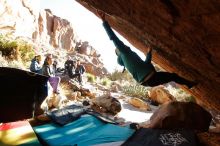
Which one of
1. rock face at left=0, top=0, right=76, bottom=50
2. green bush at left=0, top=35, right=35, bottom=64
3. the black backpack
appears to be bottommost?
the black backpack

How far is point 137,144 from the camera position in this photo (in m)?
4.98

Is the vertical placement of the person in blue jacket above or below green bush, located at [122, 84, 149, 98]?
above

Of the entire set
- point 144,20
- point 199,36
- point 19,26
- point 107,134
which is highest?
point 19,26

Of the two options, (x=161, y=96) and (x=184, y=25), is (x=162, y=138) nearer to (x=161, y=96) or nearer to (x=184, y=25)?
(x=184, y=25)

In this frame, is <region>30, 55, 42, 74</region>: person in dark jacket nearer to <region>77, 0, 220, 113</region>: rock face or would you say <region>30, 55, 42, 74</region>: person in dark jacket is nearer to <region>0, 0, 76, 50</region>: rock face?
<region>77, 0, 220, 113</region>: rock face

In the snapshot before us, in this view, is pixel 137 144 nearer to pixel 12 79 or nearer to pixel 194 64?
pixel 194 64

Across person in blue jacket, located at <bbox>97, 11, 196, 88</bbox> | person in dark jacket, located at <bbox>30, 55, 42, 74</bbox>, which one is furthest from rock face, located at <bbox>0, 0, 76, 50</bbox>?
person in blue jacket, located at <bbox>97, 11, 196, 88</bbox>

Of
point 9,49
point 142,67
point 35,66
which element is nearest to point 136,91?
point 9,49

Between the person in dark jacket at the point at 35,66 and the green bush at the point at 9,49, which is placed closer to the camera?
the person in dark jacket at the point at 35,66

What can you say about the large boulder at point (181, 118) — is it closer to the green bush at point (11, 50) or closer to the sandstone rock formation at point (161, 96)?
the sandstone rock formation at point (161, 96)

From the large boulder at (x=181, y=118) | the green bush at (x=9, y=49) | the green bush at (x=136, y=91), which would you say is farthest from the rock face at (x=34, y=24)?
the large boulder at (x=181, y=118)

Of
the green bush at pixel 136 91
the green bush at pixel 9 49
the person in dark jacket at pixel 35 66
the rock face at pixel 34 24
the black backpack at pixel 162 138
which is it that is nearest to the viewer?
the black backpack at pixel 162 138

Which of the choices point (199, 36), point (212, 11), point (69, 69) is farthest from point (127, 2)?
point (69, 69)

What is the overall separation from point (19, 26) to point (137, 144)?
21180mm
